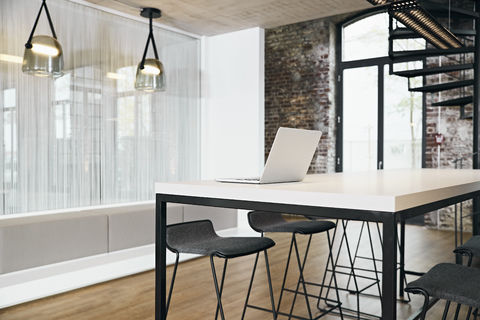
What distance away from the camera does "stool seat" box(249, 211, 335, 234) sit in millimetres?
2596

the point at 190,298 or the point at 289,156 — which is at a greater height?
the point at 289,156

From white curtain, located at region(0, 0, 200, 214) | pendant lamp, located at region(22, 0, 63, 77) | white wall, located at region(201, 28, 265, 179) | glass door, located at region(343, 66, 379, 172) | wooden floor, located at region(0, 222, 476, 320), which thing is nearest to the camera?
wooden floor, located at region(0, 222, 476, 320)

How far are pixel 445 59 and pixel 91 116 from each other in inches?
217

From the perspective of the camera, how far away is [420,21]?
3750mm

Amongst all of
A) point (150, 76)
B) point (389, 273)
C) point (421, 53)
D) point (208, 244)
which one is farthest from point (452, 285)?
point (421, 53)

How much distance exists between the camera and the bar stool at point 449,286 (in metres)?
1.52

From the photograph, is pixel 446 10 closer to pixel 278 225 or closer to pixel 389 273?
pixel 278 225

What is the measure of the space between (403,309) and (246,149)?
128 inches

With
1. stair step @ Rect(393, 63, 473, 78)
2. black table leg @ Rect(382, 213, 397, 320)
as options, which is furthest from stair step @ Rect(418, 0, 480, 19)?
black table leg @ Rect(382, 213, 397, 320)

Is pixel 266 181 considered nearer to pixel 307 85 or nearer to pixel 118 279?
pixel 118 279

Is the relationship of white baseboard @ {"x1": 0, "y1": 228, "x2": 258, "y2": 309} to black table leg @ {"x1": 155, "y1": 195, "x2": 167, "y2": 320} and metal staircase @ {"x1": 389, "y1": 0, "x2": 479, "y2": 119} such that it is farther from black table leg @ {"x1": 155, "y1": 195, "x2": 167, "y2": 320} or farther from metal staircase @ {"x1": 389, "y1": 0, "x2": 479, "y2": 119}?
metal staircase @ {"x1": 389, "y1": 0, "x2": 479, "y2": 119}

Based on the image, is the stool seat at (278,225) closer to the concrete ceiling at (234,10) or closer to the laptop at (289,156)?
the laptop at (289,156)

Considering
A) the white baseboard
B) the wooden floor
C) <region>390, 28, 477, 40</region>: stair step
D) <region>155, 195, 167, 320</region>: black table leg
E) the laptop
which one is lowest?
the wooden floor

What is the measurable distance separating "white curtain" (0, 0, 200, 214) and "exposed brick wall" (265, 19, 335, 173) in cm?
314
